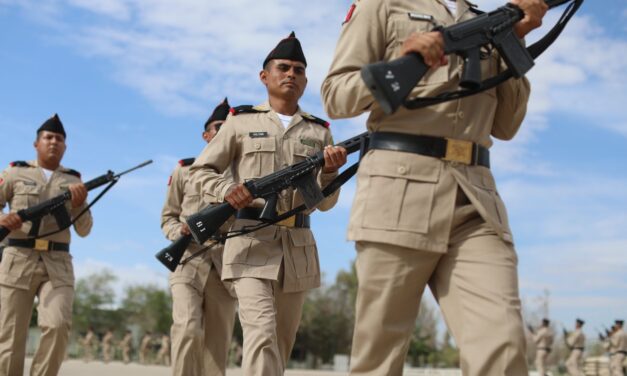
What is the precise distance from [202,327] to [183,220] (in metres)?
1.29

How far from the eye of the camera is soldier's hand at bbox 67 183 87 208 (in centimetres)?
930

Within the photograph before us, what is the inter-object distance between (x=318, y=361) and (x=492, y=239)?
60942 mm

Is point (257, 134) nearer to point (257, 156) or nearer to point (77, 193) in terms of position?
point (257, 156)

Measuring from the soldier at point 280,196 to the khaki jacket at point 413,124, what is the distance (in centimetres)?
230

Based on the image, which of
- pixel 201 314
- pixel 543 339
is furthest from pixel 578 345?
pixel 201 314

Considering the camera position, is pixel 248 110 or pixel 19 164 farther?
pixel 19 164

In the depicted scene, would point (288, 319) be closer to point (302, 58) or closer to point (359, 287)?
point (302, 58)

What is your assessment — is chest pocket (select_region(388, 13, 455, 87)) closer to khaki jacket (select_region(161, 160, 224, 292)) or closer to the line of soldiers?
khaki jacket (select_region(161, 160, 224, 292))

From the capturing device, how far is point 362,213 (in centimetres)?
369

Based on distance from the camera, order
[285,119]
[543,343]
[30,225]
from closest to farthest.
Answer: [285,119] < [30,225] < [543,343]

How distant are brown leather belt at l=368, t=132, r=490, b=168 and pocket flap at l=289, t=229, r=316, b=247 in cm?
272

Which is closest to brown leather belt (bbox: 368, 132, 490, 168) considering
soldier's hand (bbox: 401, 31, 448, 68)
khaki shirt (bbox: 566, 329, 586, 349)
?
soldier's hand (bbox: 401, 31, 448, 68)

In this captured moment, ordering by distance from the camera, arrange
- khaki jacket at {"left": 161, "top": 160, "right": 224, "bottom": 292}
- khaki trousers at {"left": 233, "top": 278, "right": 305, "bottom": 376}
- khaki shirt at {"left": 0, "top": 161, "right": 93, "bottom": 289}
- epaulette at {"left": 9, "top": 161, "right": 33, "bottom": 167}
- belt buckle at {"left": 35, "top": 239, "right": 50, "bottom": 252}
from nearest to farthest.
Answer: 1. khaki trousers at {"left": 233, "top": 278, "right": 305, "bottom": 376}
2. khaki jacket at {"left": 161, "top": 160, "right": 224, "bottom": 292}
3. khaki shirt at {"left": 0, "top": 161, "right": 93, "bottom": 289}
4. belt buckle at {"left": 35, "top": 239, "right": 50, "bottom": 252}
5. epaulette at {"left": 9, "top": 161, "right": 33, "bottom": 167}

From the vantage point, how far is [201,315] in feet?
26.2
